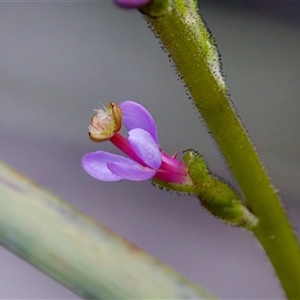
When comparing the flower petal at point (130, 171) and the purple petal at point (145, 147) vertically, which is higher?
the purple petal at point (145, 147)

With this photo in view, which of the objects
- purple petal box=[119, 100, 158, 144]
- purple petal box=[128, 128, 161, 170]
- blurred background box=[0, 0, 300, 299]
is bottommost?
purple petal box=[128, 128, 161, 170]

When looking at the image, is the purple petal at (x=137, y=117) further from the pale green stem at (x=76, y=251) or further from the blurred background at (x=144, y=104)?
the blurred background at (x=144, y=104)

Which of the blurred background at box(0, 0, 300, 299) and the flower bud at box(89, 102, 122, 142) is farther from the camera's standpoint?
A: the blurred background at box(0, 0, 300, 299)

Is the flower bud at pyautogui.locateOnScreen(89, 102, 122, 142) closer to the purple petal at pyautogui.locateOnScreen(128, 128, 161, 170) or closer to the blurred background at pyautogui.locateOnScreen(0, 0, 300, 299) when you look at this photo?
the purple petal at pyautogui.locateOnScreen(128, 128, 161, 170)

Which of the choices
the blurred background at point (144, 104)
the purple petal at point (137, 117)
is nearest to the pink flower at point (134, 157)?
the purple petal at point (137, 117)

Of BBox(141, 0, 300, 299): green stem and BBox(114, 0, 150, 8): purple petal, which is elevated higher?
BBox(141, 0, 300, 299): green stem

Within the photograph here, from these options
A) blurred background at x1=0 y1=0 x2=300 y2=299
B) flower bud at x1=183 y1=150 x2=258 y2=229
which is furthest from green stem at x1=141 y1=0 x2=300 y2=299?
blurred background at x1=0 y1=0 x2=300 y2=299

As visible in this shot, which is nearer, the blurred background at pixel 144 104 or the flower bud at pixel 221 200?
the flower bud at pixel 221 200
